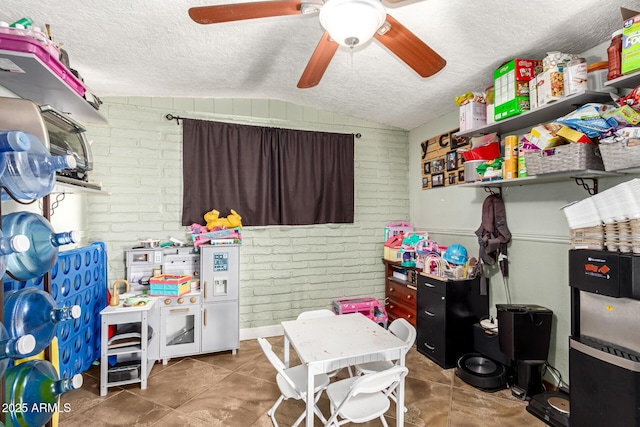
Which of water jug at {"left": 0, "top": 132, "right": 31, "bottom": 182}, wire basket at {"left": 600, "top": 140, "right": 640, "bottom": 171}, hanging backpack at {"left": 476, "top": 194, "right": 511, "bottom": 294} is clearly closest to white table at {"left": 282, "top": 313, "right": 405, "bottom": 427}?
hanging backpack at {"left": 476, "top": 194, "right": 511, "bottom": 294}

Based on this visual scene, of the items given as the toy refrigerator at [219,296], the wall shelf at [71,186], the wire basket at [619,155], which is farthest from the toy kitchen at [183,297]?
the wire basket at [619,155]

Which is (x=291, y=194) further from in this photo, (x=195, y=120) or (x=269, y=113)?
(x=195, y=120)

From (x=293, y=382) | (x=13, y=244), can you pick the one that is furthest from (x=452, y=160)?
(x=13, y=244)

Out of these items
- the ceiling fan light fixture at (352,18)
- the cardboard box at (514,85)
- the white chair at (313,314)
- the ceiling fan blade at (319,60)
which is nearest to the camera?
the ceiling fan light fixture at (352,18)

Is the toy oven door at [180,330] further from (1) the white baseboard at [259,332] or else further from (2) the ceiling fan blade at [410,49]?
(2) the ceiling fan blade at [410,49]

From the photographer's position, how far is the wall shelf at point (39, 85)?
1.38 metres

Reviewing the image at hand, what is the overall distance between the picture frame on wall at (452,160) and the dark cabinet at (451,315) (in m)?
1.26

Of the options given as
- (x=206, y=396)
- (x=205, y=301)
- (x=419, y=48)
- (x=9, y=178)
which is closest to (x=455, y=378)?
(x=206, y=396)

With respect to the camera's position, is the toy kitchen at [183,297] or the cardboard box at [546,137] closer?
the cardboard box at [546,137]

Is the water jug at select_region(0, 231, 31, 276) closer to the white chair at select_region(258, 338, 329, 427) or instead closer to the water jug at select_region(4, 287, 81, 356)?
the water jug at select_region(4, 287, 81, 356)

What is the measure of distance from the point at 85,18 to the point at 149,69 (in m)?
0.76

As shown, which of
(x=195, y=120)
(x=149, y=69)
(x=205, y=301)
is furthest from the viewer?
(x=195, y=120)

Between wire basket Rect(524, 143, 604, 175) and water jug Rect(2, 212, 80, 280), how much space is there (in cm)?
265

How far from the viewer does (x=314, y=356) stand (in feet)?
6.05
